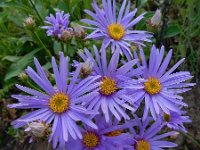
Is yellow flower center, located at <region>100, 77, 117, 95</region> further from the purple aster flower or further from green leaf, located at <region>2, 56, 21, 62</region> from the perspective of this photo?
green leaf, located at <region>2, 56, 21, 62</region>

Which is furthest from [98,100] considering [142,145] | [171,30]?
[171,30]

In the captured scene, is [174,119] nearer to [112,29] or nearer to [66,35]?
[112,29]

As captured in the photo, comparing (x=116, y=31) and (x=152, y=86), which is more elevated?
(x=116, y=31)

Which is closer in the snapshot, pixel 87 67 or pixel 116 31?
pixel 87 67

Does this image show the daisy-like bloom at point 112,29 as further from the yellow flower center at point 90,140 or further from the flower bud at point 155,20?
the yellow flower center at point 90,140

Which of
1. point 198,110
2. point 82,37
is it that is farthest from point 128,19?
point 198,110

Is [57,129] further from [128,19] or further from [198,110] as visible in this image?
[198,110]

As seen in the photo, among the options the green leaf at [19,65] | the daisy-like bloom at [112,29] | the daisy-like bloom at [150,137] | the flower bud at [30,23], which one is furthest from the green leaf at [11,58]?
the daisy-like bloom at [150,137]

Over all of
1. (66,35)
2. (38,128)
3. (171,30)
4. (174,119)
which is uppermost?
(171,30)
